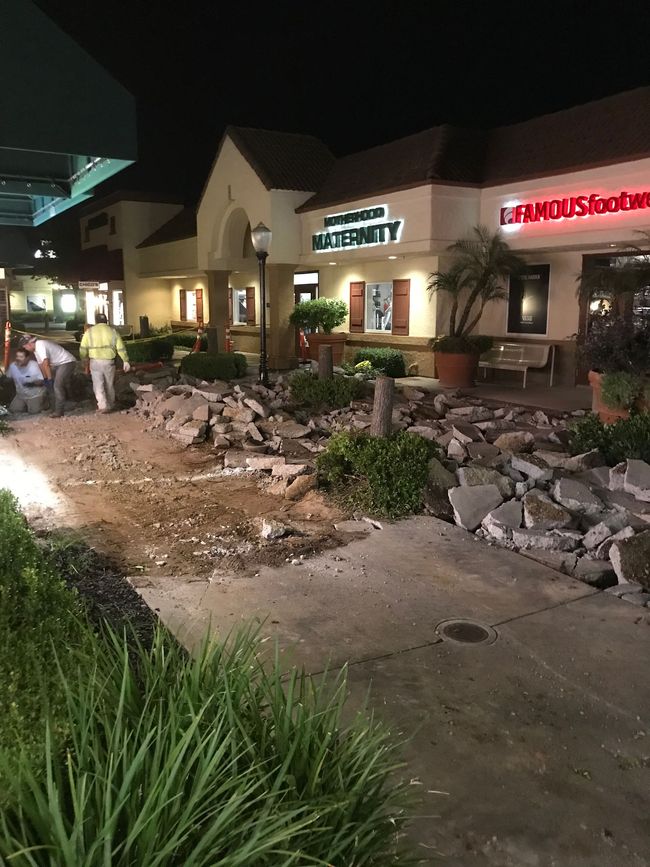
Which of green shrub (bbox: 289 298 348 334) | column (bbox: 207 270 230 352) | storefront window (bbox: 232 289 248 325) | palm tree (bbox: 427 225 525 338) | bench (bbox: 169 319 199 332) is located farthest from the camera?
bench (bbox: 169 319 199 332)

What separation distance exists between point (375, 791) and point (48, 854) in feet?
3.52

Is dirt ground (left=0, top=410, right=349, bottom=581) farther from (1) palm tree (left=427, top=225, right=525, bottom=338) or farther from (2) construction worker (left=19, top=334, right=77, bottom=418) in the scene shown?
(1) palm tree (left=427, top=225, right=525, bottom=338)

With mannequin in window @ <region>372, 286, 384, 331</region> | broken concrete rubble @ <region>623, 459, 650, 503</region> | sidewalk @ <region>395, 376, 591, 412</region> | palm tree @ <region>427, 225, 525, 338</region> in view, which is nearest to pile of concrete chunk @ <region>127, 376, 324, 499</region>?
broken concrete rubble @ <region>623, 459, 650, 503</region>

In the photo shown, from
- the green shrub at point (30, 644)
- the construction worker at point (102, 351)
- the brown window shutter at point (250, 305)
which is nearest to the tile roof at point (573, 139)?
the construction worker at point (102, 351)

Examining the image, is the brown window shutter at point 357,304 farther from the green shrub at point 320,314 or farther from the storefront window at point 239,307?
the storefront window at point 239,307

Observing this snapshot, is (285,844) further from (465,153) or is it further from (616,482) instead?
(465,153)

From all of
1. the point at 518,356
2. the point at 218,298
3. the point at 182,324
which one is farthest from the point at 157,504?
the point at 182,324

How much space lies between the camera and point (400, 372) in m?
19.0

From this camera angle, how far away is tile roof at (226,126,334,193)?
22.1m

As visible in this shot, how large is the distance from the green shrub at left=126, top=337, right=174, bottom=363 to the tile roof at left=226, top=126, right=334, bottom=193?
19.4 ft

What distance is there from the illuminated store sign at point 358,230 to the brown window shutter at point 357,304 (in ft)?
5.64

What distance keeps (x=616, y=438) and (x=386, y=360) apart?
10.3m

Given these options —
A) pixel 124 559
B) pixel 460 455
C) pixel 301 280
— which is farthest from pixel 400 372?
pixel 124 559

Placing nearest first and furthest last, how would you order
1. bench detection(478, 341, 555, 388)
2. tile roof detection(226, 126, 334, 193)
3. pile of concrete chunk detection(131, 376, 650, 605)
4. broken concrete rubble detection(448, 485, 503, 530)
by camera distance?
pile of concrete chunk detection(131, 376, 650, 605), broken concrete rubble detection(448, 485, 503, 530), bench detection(478, 341, 555, 388), tile roof detection(226, 126, 334, 193)
